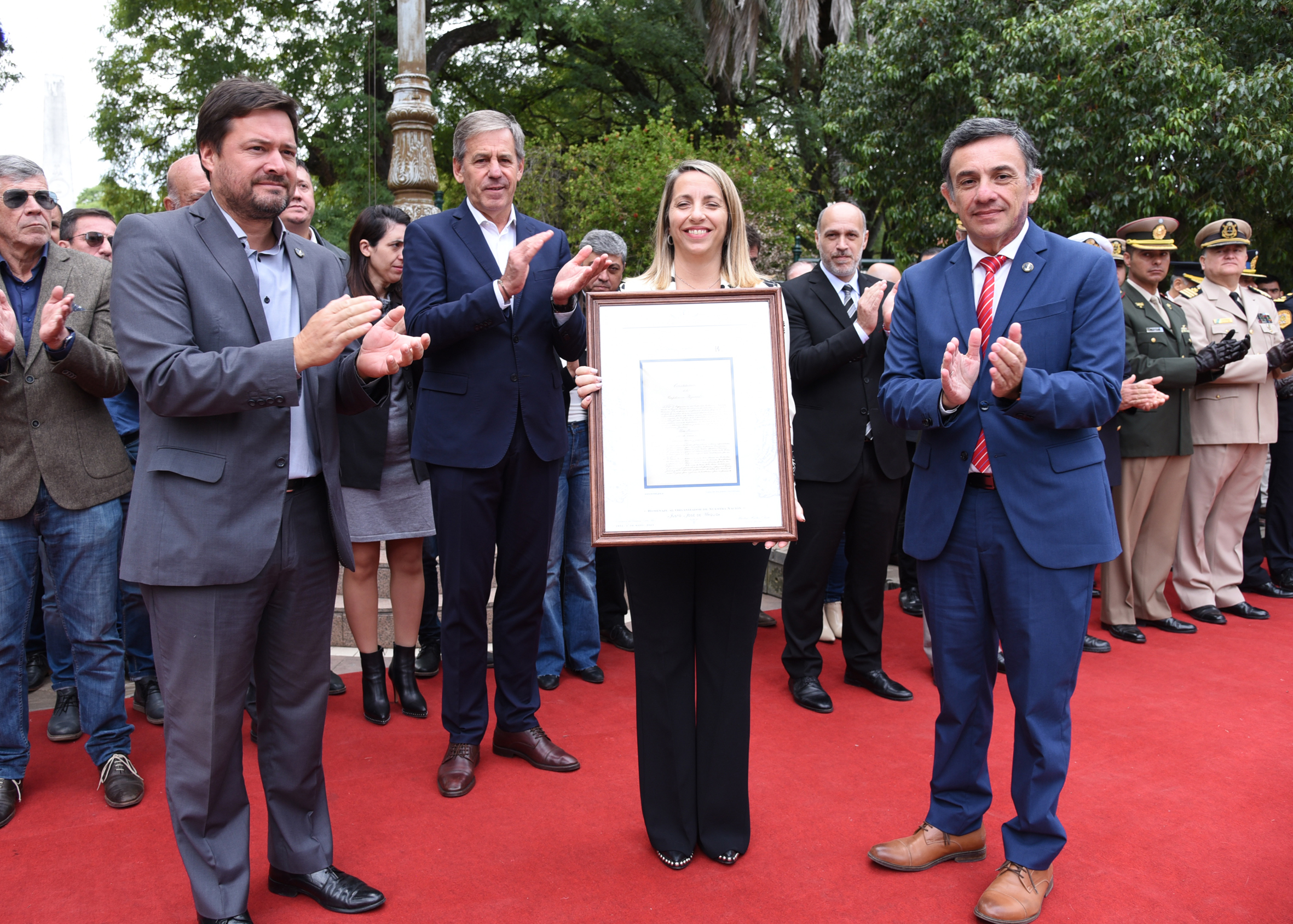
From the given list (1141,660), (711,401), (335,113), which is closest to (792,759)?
(711,401)

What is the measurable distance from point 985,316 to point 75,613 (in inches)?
140

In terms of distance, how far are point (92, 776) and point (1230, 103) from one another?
37.1ft

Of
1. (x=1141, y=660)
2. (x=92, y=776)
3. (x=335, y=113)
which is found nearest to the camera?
(x=92, y=776)

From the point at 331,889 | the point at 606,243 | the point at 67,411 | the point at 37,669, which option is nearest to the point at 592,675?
the point at 331,889

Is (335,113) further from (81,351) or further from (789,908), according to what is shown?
(789,908)

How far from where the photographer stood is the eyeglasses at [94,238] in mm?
4734

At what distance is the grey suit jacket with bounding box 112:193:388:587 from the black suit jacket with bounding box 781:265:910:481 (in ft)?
8.36

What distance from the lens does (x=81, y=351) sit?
11.1 ft

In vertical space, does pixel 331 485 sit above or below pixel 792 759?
above

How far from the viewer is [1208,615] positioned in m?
5.98

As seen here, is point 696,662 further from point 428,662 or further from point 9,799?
point 9,799

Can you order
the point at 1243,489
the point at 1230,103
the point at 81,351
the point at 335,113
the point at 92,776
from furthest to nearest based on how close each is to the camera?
the point at 335,113 < the point at 1230,103 < the point at 1243,489 < the point at 92,776 < the point at 81,351

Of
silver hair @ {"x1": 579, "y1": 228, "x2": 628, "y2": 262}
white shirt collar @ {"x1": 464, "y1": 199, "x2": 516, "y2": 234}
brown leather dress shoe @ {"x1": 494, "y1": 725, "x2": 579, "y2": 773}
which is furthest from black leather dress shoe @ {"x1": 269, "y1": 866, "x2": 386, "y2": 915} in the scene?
silver hair @ {"x1": 579, "y1": 228, "x2": 628, "y2": 262}

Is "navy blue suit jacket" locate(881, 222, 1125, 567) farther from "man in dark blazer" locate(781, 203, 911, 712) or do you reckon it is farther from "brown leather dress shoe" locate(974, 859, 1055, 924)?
"man in dark blazer" locate(781, 203, 911, 712)
